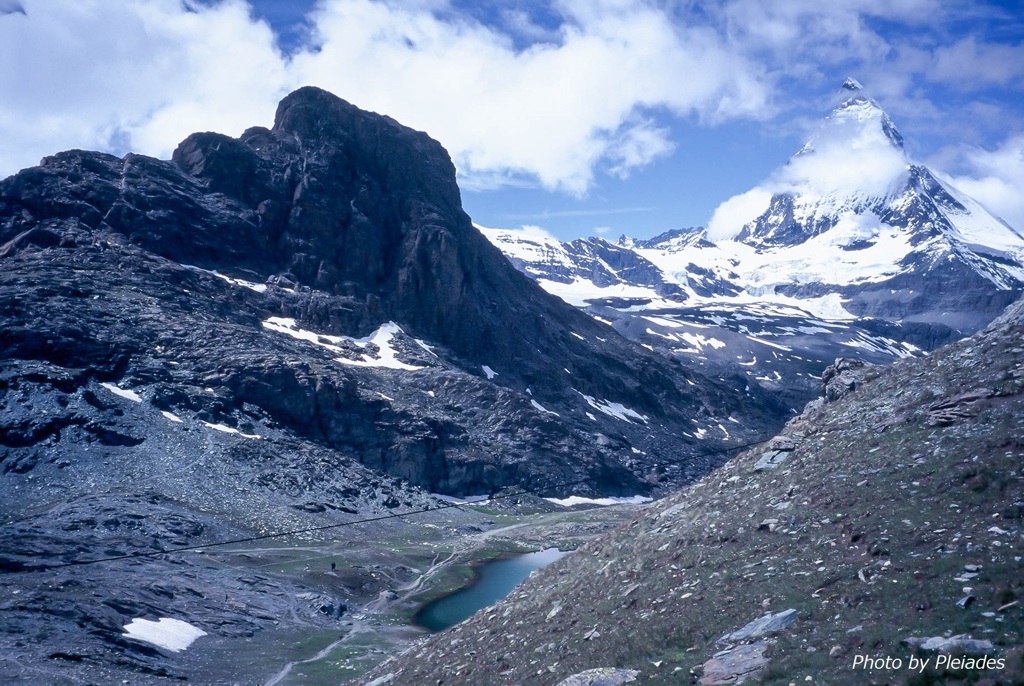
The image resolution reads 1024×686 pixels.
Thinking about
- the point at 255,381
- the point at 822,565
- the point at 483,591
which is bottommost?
the point at 483,591

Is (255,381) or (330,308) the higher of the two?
(330,308)

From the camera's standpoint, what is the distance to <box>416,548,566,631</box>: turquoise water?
5705 cm

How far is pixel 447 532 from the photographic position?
94.0m

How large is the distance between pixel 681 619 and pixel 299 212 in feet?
471

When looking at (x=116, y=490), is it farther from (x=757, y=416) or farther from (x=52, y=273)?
(x=757, y=416)

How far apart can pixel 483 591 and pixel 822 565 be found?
4755 centimetres

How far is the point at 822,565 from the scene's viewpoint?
21.0 meters

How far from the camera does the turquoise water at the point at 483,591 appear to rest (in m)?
57.1

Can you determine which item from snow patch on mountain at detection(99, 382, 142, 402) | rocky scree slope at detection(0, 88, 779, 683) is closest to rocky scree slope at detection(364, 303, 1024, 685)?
rocky scree slope at detection(0, 88, 779, 683)

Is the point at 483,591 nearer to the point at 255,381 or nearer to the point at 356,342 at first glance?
the point at 255,381

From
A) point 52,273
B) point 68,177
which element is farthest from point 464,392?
point 68,177

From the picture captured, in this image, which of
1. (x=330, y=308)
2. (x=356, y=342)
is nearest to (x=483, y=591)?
(x=356, y=342)

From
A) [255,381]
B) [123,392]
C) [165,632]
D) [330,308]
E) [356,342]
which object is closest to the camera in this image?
[165,632]

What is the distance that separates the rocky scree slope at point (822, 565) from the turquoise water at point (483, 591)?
2353cm
